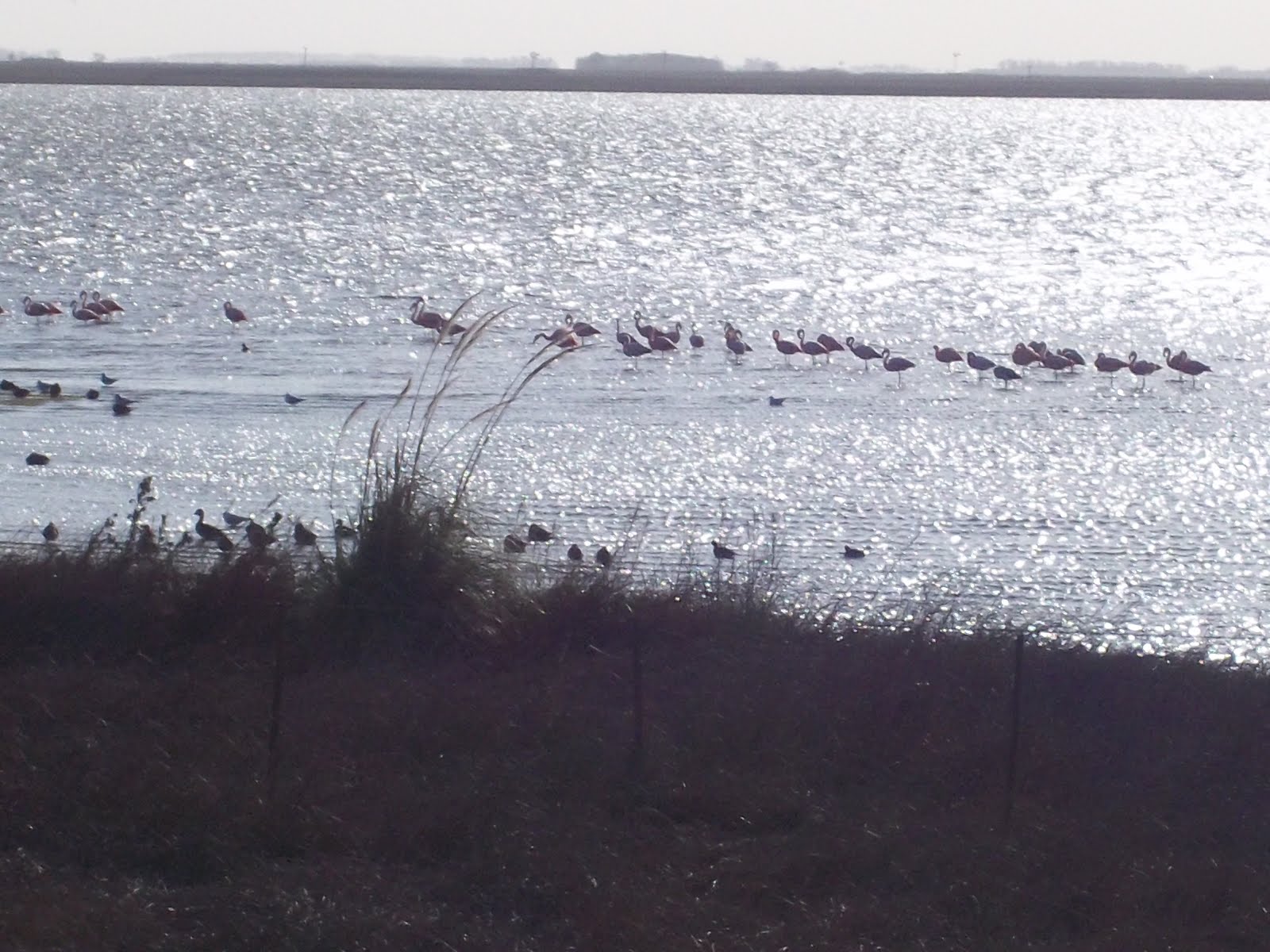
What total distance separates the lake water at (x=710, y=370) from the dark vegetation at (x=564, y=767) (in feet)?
4.82

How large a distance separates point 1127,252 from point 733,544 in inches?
1506

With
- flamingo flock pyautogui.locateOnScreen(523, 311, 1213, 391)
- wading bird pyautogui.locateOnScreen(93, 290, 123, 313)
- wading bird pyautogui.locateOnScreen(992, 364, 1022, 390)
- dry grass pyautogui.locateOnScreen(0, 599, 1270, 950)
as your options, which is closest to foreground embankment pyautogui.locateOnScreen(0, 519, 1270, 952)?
dry grass pyautogui.locateOnScreen(0, 599, 1270, 950)

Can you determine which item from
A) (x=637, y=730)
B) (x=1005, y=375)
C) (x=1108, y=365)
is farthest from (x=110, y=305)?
(x=637, y=730)

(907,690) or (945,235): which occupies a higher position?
(907,690)

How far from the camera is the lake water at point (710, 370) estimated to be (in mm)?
13164

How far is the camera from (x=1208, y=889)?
6.05 meters

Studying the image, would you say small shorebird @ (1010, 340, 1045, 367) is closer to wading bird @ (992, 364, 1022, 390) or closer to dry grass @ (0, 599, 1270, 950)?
wading bird @ (992, 364, 1022, 390)

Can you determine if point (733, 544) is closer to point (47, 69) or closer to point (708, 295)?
point (708, 295)

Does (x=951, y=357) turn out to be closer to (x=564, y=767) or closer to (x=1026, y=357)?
(x=1026, y=357)

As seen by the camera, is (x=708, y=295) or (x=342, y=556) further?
(x=708, y=295)

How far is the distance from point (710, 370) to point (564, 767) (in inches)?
620

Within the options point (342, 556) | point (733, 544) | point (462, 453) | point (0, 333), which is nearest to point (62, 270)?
point (0, 333)

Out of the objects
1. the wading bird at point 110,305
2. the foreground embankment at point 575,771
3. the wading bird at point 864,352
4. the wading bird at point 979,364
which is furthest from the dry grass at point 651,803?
the wading bird at point 110,305

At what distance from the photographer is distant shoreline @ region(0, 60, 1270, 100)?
560ft
